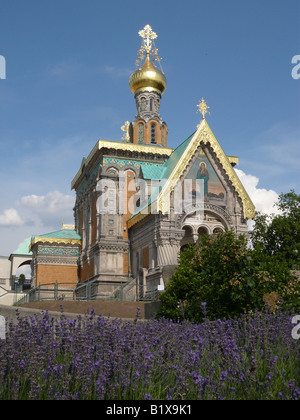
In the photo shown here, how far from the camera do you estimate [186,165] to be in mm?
28516

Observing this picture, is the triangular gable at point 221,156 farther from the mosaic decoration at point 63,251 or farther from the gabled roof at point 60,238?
the mosaic decoration at point 63,251

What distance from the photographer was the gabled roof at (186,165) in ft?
90.9

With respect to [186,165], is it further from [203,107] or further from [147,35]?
[147,35]

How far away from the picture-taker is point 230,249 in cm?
1252

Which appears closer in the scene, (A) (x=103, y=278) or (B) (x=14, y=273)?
(A) (x=103, y=278)

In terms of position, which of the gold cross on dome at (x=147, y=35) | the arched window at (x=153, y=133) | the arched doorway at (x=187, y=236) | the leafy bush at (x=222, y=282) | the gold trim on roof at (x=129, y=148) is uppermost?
the gold cross on dome at (x=147, y=35)

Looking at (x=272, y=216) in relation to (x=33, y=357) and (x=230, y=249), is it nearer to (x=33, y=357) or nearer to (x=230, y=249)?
(x=230, y=249)

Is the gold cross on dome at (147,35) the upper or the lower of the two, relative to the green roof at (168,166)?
upper

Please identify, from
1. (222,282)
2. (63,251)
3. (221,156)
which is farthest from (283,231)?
(222,282)

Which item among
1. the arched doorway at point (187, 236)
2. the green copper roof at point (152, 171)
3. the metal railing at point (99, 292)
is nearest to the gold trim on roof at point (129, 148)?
the green copper roof at point (152, 171)

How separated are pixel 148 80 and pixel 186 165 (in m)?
12.0

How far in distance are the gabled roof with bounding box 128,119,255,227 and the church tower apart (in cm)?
556
